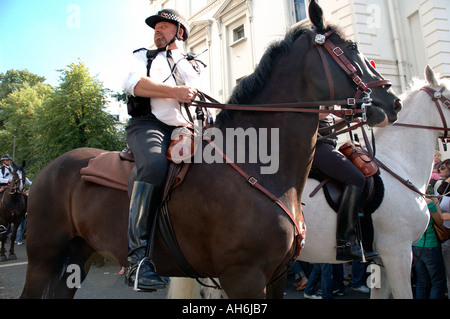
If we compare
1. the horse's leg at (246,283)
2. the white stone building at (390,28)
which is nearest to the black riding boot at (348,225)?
the horse's leg at (246,283)

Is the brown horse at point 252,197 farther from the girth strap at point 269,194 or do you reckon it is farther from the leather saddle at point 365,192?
the leather saddle at point 365,192

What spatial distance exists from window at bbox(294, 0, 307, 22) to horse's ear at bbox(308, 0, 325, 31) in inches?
480

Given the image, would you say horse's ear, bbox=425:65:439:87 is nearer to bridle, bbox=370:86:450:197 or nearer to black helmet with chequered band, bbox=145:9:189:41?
bridle, bbox=370:86:450:197

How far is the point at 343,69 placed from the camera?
2502mm

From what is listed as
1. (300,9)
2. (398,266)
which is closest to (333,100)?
(398,266)

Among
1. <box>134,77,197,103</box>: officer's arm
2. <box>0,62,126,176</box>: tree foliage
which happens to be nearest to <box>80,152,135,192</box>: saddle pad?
<box>134,77,197,103</box>: officer's arm

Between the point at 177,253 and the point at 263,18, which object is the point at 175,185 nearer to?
the point at 177,253

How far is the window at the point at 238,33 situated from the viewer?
16516 mm

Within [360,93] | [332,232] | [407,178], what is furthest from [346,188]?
[360,93]

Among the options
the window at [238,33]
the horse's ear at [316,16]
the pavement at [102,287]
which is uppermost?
the window at [238,33]

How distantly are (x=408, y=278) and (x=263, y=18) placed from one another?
13760 mm

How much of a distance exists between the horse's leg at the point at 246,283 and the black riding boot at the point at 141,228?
1.58ft

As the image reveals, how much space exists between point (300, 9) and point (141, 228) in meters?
13.8

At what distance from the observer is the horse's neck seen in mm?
4043
